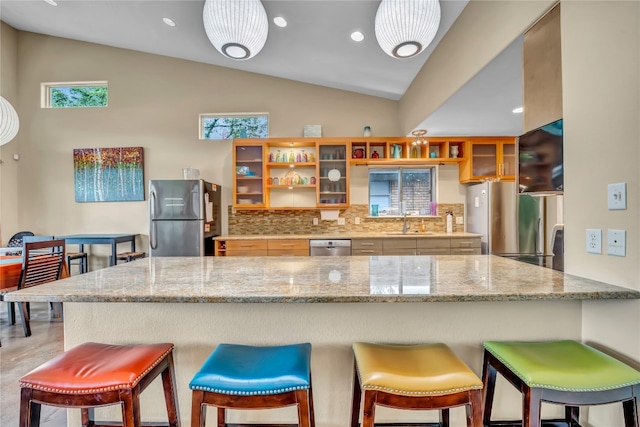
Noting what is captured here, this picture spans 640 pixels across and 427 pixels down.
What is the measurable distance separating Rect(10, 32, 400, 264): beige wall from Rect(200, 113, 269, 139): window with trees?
0.12 metres

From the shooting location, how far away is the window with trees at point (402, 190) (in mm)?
4570

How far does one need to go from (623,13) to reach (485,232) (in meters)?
2.95

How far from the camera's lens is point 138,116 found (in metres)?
4.63

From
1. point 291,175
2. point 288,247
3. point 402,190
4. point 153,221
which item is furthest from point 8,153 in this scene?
point 402,190

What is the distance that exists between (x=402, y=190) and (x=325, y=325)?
3488 millimetres

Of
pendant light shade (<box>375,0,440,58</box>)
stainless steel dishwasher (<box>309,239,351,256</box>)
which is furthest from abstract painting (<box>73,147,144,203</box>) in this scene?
pendant light shade (<box>375,0,440,58</box>)

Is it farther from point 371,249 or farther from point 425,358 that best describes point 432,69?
point 425,358

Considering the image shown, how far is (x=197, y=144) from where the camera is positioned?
→ 15.1ft

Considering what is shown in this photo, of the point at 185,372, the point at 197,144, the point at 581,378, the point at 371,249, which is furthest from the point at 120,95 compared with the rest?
the point at 581,378

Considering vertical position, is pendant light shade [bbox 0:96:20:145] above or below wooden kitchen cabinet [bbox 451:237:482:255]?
above

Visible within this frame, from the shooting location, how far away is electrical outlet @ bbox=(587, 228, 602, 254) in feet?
4.25

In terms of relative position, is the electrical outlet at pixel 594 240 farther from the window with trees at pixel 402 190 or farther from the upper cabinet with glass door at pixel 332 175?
the window with trees at pixel 402 190

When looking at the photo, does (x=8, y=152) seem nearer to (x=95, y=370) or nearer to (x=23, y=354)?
(x=23, y=354)

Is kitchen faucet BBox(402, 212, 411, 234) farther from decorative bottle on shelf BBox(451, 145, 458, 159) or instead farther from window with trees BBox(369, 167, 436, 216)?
decorative bottle on shelf BBox(451, 145, 458, 159)
